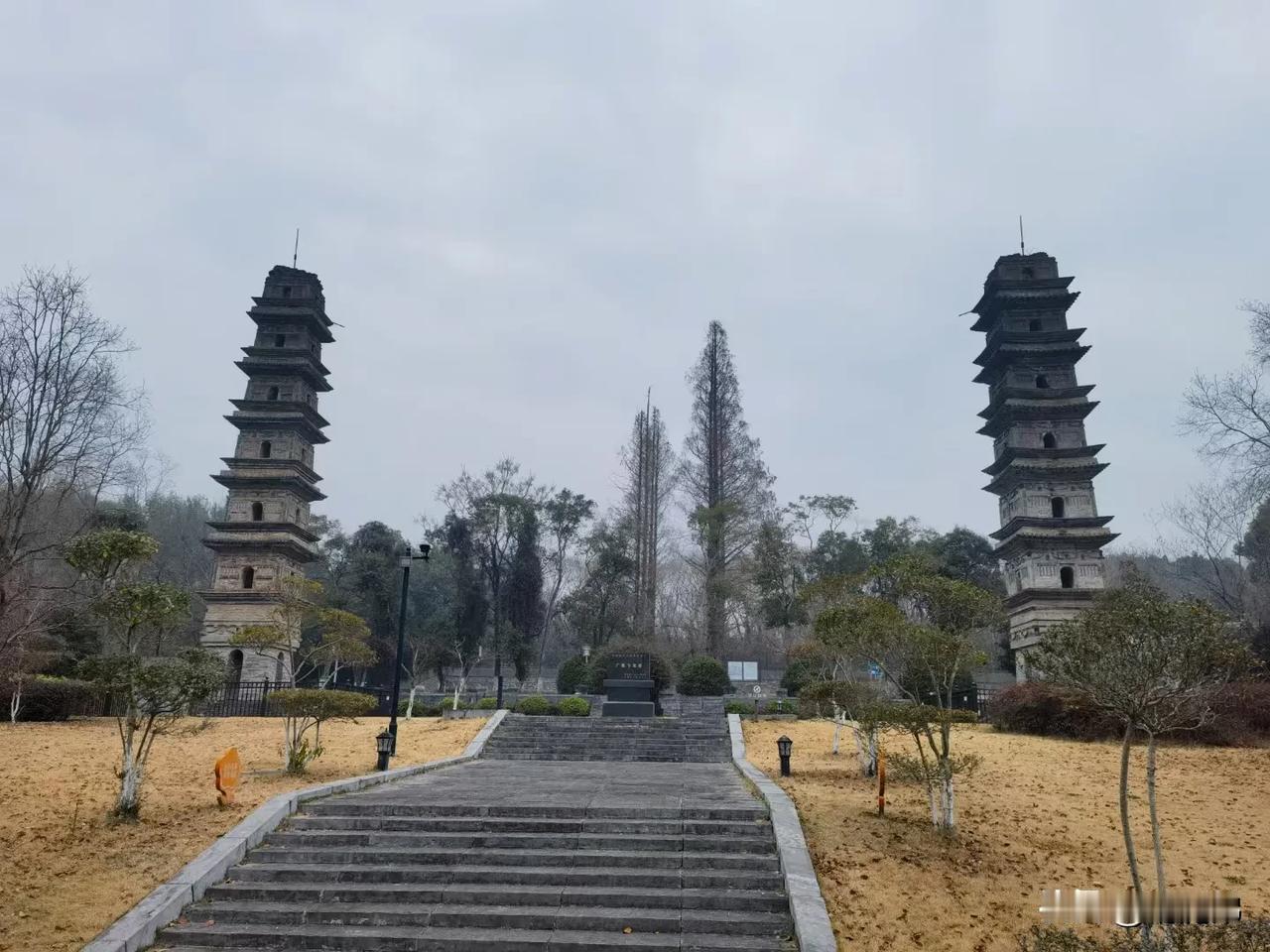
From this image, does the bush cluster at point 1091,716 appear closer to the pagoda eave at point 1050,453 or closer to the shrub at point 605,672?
the shrub at point 605,672

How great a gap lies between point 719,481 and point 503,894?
32841 millimetres

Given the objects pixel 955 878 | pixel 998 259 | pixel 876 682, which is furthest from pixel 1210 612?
pixel 998 259

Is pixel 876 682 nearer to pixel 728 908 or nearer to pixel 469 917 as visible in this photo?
pixel 728 908

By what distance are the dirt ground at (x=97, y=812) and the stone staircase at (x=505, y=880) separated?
0.85 m

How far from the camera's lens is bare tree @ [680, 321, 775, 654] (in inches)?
1468

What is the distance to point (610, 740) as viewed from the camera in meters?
19.6

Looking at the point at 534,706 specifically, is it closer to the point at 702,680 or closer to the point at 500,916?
the point at 702,680

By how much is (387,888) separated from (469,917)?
3.65 ft

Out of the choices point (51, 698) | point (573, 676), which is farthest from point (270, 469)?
point (51, 698)

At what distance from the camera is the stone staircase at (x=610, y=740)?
18438mm

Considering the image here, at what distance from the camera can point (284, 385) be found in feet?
127

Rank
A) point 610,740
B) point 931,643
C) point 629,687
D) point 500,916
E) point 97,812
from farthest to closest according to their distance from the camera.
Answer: point 629,687
point 610,740
point 931,643
point 97,812
point 500,916

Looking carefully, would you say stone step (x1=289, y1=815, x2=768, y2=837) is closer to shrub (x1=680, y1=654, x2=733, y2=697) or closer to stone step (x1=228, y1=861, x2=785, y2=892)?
stone step (x1=228, y1=861, x2=785, y2=892)

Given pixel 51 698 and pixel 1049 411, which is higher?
pixel 1049 411
